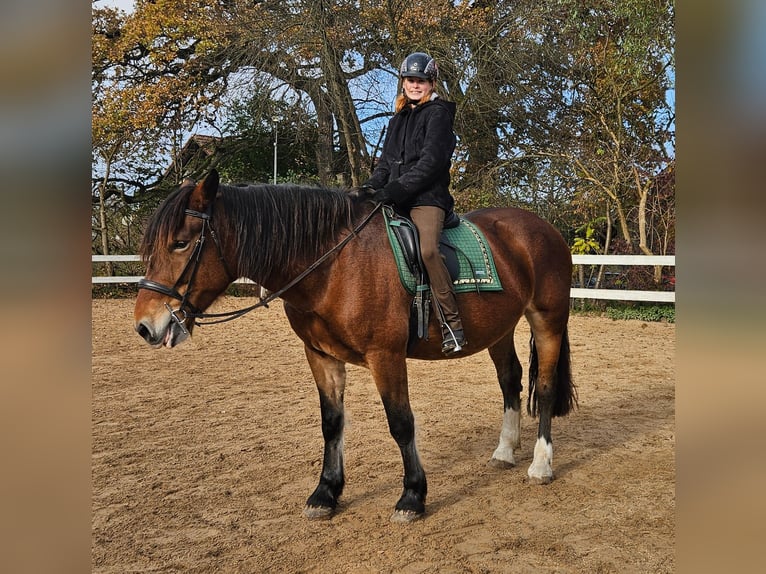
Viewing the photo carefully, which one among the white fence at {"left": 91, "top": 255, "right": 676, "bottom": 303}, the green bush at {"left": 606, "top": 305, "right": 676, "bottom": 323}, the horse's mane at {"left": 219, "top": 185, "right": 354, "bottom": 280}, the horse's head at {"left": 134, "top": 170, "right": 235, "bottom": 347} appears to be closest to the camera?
the horse's head at {"left": 134, "top": 170, "right": 235, "bottom": 347}

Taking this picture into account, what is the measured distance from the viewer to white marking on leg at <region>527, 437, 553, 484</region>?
3855 mm

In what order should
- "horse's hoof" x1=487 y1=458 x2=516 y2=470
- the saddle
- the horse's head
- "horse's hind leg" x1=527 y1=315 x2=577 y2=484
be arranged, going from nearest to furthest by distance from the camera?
the horse's head
the saddle
"horse's hind leg" x1=527 y1=315 x2=577 y2=484
"horse's hoof" x1=487 y1=458 x2=516 y2=470

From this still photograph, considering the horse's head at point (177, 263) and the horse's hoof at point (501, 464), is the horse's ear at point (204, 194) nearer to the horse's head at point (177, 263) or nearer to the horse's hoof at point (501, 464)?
the horse's head at point (177, 263)

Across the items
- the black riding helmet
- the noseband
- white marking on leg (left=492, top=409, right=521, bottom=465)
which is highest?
the black riding helmet

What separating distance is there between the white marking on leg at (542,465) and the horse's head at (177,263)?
251 centimetres

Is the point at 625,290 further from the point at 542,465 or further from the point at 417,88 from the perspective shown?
the point at 417,88

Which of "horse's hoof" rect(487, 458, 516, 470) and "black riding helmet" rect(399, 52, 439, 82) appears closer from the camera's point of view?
"black riding helmet" rect(399, 52, 439, 82)

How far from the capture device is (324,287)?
3.27 metres

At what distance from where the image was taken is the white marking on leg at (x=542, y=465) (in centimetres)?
386

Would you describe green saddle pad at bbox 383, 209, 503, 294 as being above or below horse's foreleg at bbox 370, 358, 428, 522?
above

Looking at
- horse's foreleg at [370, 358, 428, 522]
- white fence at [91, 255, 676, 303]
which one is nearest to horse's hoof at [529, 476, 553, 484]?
horse's foreleg at [370, 358, 428, 522]

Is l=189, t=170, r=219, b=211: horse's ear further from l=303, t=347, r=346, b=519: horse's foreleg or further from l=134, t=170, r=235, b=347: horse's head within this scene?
l=303, t=347, r=346, b=519: horse's foreleg

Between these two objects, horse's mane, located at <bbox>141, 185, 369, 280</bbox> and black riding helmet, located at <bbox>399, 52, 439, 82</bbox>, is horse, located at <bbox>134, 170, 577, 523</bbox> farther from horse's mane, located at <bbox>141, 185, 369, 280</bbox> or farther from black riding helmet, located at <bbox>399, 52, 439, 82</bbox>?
black riding helmet, located at <bbox>399, 52, 439, 82</bbox>

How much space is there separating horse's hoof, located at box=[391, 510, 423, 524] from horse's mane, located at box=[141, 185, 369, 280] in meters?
1.58
